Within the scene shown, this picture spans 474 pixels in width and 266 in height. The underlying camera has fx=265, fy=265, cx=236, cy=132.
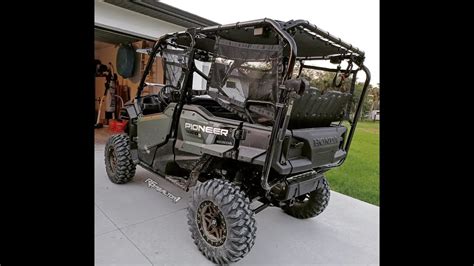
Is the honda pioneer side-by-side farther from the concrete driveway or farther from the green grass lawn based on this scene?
the green grass lawn

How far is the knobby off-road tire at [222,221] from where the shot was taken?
197cm

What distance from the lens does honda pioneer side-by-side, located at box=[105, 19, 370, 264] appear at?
190cm

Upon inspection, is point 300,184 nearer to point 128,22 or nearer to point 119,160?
point 119,160

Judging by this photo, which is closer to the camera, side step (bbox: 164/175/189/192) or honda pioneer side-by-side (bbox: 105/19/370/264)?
honda pioneer side-by-side (bbox: 105/19/370/264)

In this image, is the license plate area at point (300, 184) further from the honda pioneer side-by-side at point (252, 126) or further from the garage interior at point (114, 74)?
the garage interior at point (114, 74)

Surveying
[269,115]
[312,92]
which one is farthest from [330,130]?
[269,115]

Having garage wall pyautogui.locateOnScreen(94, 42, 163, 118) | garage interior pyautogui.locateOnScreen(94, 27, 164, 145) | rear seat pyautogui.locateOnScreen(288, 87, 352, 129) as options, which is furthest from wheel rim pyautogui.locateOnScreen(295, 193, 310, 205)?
garage wall pyautogui.locateOnScreen(94, 42, 163, 118)

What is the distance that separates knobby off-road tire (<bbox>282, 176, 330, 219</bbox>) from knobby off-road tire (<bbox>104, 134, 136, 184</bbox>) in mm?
2139

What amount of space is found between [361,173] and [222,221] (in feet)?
12.2

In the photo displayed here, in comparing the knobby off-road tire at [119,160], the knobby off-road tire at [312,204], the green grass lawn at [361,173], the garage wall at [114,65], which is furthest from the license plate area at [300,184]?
the garage wall at [114,65]

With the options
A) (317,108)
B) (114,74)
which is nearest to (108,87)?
(114,74)

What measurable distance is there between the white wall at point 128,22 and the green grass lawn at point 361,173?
4600 mm
